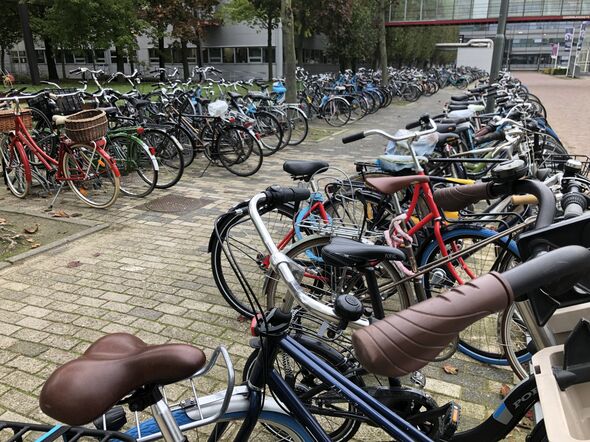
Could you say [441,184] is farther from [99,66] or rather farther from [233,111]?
[99,66]

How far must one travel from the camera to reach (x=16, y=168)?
6000 mm

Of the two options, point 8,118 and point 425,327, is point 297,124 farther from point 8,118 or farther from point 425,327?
point 425,327

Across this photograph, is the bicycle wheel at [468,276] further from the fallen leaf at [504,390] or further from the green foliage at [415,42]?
the green foliage at [415,42]

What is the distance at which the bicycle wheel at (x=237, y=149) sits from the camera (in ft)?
24.1

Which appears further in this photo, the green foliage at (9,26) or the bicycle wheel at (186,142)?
the green foliage at (9,26)

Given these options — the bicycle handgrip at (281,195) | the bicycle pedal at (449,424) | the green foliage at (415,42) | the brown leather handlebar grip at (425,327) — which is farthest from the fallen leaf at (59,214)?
the green foliage at (415,42)

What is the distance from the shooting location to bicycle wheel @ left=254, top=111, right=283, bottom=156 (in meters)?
9.03

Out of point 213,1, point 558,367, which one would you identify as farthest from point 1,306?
point 213,1

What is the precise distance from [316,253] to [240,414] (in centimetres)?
143

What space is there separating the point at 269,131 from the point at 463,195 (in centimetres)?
777

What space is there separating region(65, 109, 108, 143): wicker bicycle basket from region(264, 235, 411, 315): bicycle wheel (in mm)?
3450

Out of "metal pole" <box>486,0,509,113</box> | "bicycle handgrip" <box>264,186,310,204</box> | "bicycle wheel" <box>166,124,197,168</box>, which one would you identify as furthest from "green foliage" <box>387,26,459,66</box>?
"bicycle handgrip" <box>264,186,310,204</box>

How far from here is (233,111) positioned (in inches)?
328

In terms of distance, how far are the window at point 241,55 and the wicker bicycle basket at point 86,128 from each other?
33294 mm
